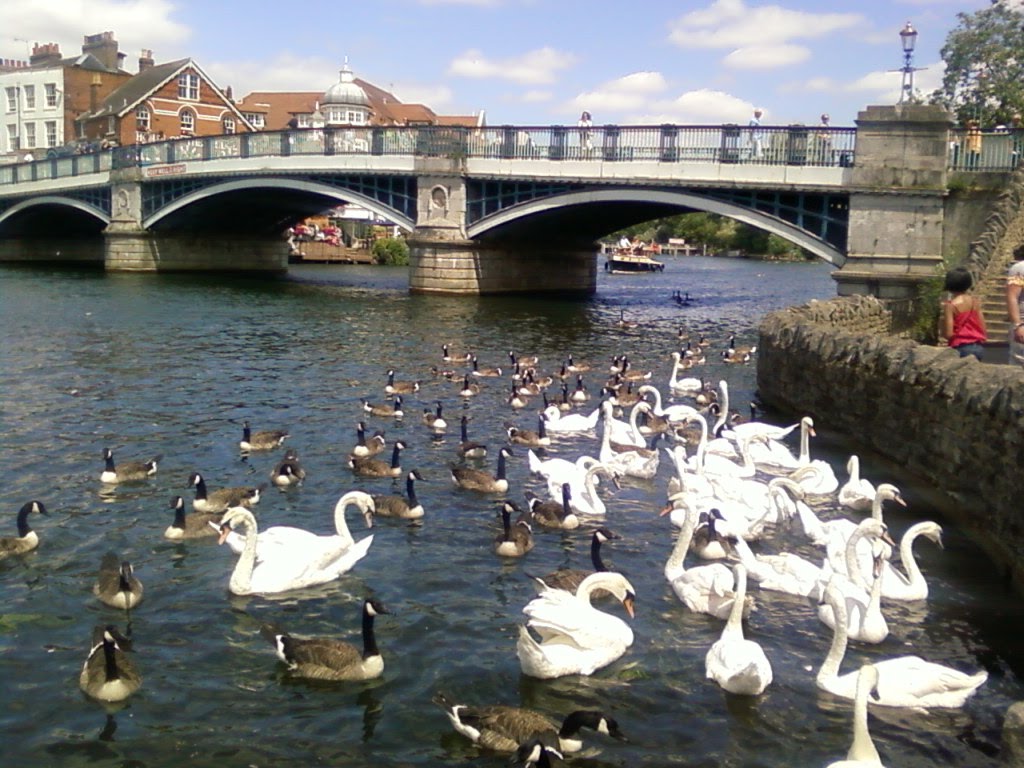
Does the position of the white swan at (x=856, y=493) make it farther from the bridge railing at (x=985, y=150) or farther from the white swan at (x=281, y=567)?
the bridge railing at (x=985, y=150)

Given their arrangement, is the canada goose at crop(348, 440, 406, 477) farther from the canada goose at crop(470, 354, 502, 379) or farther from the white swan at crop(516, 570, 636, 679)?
the canada goose at crop(470, 354, 502, 379)

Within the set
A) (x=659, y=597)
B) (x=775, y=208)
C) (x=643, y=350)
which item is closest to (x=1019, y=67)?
(x=775, y=208)

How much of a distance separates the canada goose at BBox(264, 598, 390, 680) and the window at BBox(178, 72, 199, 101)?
308ft

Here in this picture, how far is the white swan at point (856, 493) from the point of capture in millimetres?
14414

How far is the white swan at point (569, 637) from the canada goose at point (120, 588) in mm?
3899

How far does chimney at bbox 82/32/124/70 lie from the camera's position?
4026 inches

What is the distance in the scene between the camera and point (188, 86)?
9475 centimetres

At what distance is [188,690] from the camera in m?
8.84

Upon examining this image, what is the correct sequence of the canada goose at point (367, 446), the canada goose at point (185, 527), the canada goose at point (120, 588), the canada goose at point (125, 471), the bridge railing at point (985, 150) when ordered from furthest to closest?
the bridge railing at point (985, 150), the canada goose at point (367, 446), the canada goose at point (125, 471), the canada goose at point (185, 527), the canada goose at point (120, 588)

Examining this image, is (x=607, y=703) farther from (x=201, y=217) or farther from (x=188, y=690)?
(x=201, y=217)

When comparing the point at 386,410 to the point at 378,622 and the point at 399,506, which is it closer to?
the point at 399,506

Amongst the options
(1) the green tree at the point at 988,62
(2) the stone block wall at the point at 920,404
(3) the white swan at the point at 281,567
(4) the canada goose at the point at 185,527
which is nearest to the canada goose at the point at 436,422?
(2) the stone block wall at the point at 920,404

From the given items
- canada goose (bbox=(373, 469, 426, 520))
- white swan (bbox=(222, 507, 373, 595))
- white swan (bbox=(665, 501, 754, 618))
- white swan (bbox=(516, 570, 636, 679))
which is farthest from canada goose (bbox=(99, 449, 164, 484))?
white swan (bbox=(665, 501, 754, 618))

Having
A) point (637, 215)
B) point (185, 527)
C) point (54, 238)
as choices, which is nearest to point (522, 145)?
point (637, 215)
